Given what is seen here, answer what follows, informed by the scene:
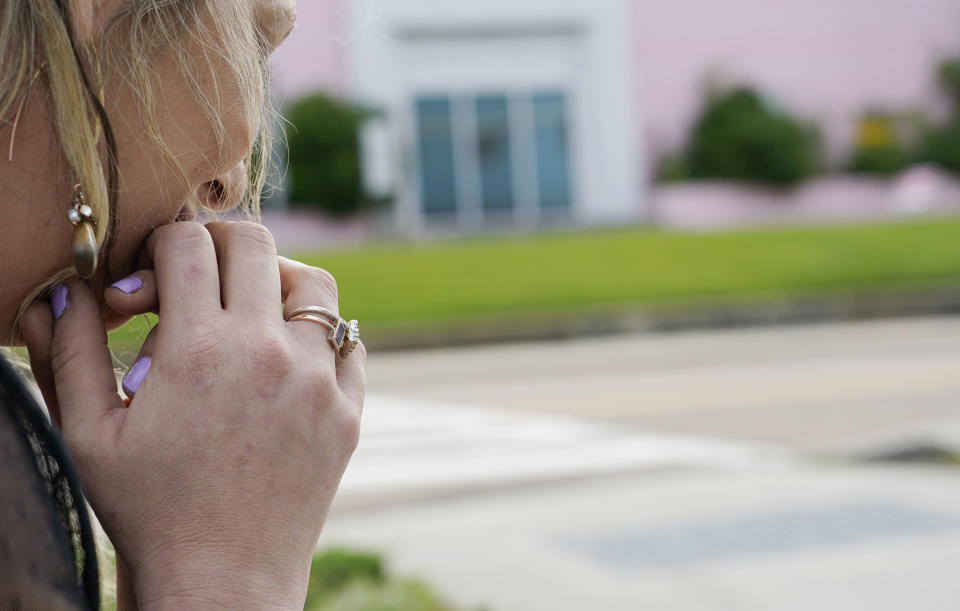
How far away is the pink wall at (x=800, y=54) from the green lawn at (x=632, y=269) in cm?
1140

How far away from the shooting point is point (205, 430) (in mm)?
1075

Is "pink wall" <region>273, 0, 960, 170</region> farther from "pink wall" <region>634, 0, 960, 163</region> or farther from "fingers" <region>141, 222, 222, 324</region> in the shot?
"fingers" <region>141, 222, 222, 324</region>

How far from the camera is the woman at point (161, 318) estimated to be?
105 cm

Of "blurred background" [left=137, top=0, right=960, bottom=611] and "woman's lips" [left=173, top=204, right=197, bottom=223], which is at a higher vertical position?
"woman's lips" [left=173, top=204, right=197, bottom=223]

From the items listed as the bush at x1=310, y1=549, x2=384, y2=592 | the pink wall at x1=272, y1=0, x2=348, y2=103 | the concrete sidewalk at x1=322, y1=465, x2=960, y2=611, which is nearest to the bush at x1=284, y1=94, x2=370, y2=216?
the pink wall at x1=272, y1=0, x2=348, y2=103

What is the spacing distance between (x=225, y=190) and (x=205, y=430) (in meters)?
0.34

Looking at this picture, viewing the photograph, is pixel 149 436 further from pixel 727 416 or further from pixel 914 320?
pixel 914 320

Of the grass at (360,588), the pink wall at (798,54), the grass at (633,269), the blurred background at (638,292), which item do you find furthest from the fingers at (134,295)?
the pink wall at (798,54)

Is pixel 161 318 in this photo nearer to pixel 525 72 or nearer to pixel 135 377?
pixel 135 377

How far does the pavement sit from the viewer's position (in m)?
4.63

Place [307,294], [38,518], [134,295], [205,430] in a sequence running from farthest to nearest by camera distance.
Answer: [307,294] → [134,295] → [205,430] → [38,518]

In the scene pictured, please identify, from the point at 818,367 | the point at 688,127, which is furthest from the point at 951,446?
the point at 688,127

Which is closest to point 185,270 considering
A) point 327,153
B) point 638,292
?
point 638,292

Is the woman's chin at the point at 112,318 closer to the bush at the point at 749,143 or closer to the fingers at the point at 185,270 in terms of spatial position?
the fingers at the point at 185,270
